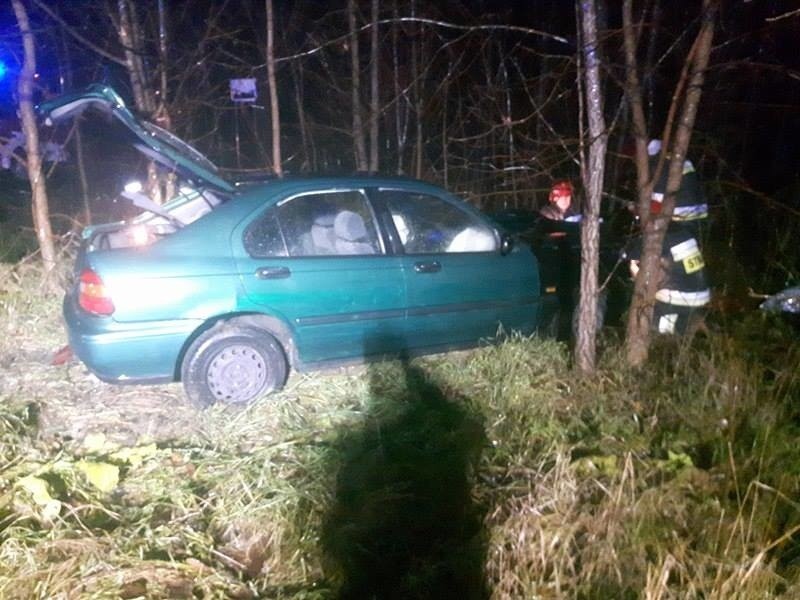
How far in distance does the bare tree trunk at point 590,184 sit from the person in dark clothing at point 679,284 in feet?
1.83

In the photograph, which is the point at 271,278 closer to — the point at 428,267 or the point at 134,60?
the point at 428,267

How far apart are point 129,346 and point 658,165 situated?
10.8 feet

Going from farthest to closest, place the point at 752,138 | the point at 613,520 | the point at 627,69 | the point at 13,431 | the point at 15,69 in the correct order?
the point at 752,138
the point at 15,69
the point at 627,69
the point at 13,431
the point at 613,520

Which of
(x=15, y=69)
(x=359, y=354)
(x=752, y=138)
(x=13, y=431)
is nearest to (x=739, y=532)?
(x=359, y=354)

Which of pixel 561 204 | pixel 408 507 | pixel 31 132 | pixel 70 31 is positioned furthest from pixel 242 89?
pixel 408 507

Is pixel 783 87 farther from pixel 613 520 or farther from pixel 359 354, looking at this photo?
pixel 613 520

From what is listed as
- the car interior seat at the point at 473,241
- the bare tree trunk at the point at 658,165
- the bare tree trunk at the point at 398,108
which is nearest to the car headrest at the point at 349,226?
the car interior seat at the point at 473,241

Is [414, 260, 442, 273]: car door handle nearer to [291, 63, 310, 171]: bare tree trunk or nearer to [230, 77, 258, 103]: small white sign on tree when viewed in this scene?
[230, 77, 258, 103]: small white sign on tree

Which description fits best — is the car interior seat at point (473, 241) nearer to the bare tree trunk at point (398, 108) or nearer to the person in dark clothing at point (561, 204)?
the person in dark clothing at point (561, 204)

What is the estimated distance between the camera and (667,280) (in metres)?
5.09

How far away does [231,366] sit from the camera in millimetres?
4477

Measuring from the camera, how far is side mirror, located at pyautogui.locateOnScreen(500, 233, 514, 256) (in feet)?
17.0

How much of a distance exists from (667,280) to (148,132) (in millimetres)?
3603

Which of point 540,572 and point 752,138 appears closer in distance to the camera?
point 540,572
